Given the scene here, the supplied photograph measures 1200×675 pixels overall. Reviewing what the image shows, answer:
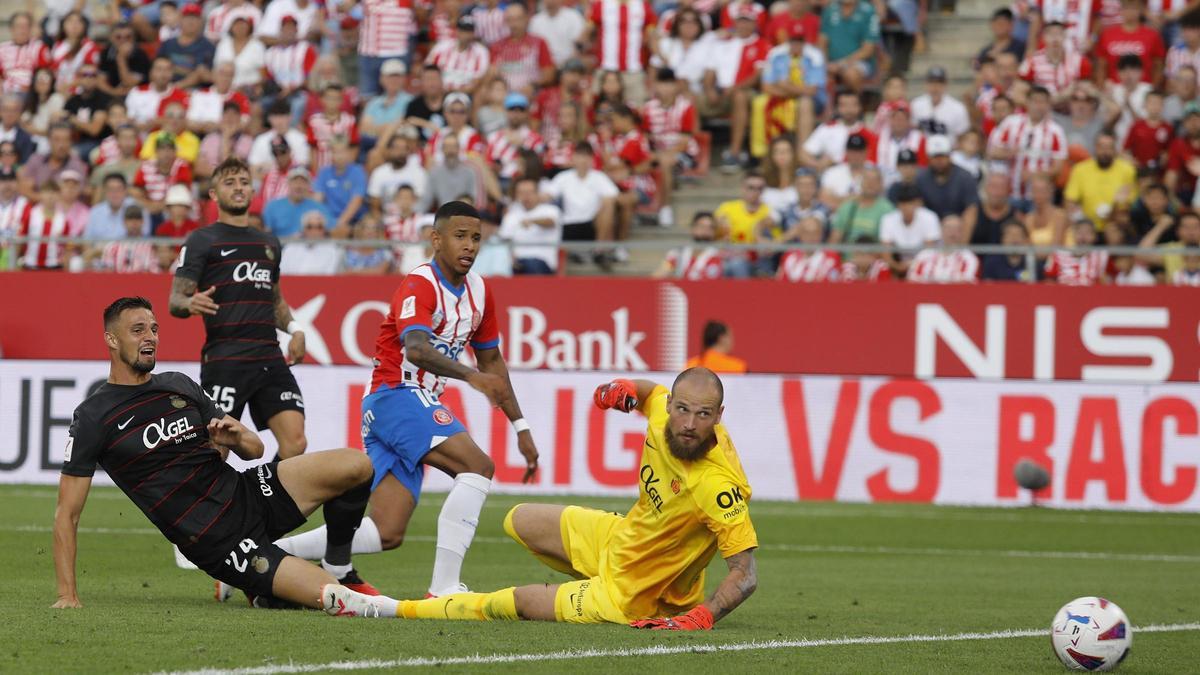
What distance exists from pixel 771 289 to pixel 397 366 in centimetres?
1048

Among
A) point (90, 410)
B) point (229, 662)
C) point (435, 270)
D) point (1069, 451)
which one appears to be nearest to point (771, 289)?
point (1069, 451)

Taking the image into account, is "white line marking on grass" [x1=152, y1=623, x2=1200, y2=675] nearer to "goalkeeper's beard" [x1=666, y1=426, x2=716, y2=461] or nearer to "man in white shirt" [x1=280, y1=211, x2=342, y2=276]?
"goalkeeper's beard" [x1=666, y1=426, x2=716, y2=461]

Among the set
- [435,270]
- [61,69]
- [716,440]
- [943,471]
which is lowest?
[943,471]

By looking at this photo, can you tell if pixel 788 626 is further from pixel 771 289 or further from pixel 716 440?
pixel 771 289

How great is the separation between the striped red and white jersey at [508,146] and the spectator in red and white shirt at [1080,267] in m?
6.38

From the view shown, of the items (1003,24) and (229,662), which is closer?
(229,662)

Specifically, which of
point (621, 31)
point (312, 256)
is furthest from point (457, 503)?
point (621, 31)

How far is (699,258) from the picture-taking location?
769 inches

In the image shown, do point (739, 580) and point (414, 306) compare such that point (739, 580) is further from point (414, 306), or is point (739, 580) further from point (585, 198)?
point (585, 198)

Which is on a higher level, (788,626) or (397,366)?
(397,366)

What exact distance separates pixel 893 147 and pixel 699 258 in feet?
9.01

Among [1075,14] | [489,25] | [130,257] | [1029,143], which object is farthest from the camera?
[489,25]

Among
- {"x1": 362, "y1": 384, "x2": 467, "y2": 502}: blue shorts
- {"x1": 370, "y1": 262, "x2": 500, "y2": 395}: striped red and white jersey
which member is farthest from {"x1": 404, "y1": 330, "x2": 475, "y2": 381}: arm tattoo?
{"x1": 362, "y1": 384, "x2": 467, "y2": 502}: blue shorts

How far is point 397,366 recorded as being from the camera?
9.35 meters
